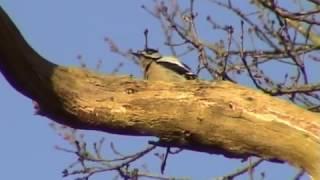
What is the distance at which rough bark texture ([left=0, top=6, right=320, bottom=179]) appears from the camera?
3.13m

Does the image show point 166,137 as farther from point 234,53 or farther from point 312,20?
point 234,53

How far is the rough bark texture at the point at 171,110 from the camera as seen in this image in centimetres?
313

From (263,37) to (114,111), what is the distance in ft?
9.83

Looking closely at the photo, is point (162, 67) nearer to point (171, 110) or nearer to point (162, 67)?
point (162, 67)

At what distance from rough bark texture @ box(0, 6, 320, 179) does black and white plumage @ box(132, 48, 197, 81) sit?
118cm

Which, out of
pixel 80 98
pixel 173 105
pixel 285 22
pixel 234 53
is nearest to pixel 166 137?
pixel 173 105

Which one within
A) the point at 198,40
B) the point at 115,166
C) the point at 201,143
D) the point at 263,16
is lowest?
the point at 201,143

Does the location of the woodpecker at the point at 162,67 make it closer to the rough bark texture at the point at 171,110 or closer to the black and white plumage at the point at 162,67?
the black and white plumage at the point at 162,67

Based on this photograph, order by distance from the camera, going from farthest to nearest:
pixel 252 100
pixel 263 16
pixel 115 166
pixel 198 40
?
pixel 263 16
pixel 198 40
pixel 115 166
pixel 252 100

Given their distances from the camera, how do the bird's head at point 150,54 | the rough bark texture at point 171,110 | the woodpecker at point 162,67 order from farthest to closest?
the bird's head at point 150,54 < the woodpecker at point 162,67 < the rough bark texture at point 171,110

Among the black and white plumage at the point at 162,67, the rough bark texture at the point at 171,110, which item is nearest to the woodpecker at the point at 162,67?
the black and white plumage at the point at 162,67

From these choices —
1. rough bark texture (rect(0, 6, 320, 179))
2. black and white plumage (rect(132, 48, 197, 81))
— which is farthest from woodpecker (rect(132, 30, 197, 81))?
rough bark texture (rect(0, 6, 320, 179))

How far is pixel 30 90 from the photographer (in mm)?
3234

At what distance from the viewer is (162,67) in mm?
4902
